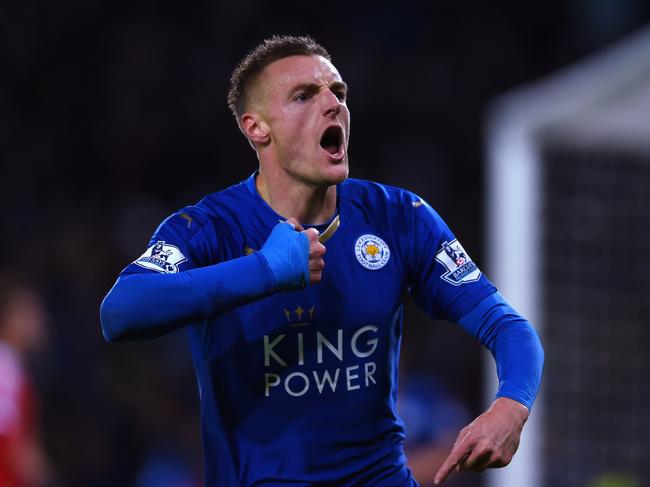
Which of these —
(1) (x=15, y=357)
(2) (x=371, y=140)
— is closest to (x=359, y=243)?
(1) (x=15, y=357)

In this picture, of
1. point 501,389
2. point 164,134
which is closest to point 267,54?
point 501,389

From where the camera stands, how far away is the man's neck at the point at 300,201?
2.92 m

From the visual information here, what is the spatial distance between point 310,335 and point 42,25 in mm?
8244

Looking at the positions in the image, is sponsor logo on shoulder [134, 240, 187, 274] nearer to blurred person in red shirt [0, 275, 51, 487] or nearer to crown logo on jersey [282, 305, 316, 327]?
crown logo on jersey [282, 305, 316, 327]

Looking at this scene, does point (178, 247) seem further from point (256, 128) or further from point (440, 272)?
point (440, 272)

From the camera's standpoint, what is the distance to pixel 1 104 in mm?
9805

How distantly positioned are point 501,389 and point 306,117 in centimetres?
84

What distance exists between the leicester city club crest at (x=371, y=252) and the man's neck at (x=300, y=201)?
12 centimetres

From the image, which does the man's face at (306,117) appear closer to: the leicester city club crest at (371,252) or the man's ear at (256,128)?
the man's ear at (256,128)

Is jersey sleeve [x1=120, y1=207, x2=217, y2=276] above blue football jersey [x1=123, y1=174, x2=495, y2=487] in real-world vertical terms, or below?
above

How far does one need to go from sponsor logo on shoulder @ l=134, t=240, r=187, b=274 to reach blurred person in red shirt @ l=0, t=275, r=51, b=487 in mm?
3179

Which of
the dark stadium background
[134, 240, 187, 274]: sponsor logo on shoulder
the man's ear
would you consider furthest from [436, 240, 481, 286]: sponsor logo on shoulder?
the dark stadium background

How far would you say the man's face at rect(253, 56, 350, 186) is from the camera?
2.85m

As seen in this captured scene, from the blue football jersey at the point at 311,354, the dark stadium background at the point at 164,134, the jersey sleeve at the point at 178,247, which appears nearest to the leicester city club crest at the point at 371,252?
the blue football jersey at the point at 311,354
